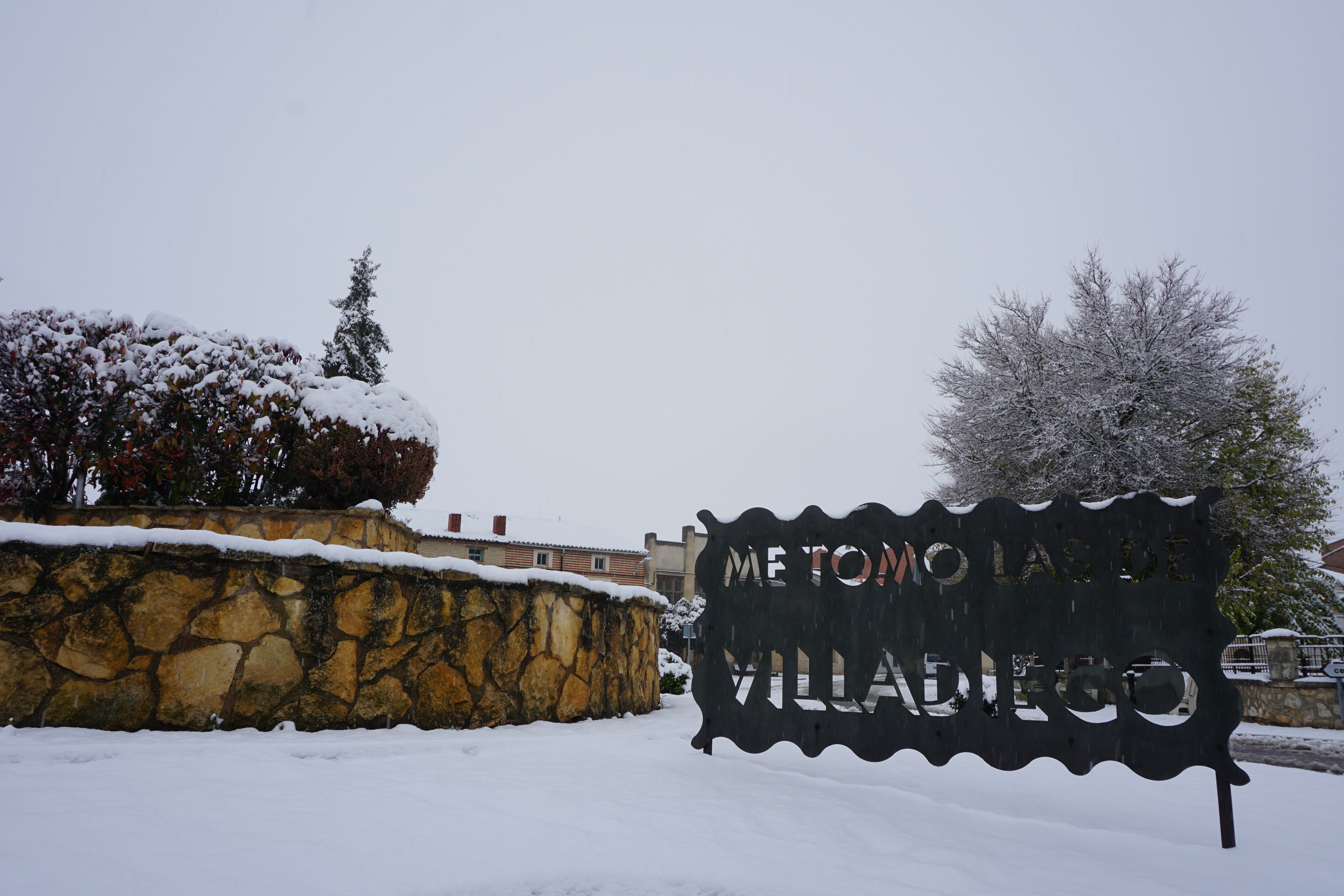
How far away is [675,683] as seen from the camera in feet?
32.8

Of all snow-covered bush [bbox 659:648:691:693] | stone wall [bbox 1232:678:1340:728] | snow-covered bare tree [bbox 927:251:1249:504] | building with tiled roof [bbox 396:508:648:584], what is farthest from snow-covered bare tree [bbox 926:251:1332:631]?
building with tiled roof [bbox 396:508:648:584]

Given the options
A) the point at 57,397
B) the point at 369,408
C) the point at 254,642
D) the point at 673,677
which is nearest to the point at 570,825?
the point at 254,642

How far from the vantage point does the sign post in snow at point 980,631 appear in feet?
12.1

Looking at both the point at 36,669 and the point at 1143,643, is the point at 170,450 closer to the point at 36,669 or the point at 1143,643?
the point at 36,669

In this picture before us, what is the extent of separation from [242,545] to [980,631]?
4.63m

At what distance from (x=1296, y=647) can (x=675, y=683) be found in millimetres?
10221

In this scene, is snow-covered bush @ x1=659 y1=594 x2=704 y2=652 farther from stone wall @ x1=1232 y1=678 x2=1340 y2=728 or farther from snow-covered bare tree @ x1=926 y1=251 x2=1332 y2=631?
stone wall @ x1=1232 y1=678 x2=1340 y2=728

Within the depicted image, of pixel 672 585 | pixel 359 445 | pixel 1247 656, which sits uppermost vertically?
pixel 359 445

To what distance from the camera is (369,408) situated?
7301 millimetres

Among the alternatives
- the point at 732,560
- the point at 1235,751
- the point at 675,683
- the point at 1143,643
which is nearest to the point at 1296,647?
the point at 1235,751

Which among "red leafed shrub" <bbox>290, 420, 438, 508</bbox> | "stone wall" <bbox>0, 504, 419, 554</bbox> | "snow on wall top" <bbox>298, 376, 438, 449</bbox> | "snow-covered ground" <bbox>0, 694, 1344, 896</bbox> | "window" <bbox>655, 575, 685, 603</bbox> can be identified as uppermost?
"snow on wall top" <bbox>298, 376, 438, 449</bbox>

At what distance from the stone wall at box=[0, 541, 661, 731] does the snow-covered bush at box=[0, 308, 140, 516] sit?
8.35 feet

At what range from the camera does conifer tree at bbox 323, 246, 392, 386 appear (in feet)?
64.8

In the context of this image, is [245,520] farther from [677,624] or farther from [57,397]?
[677,624]
